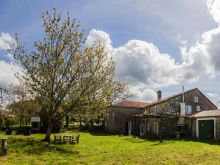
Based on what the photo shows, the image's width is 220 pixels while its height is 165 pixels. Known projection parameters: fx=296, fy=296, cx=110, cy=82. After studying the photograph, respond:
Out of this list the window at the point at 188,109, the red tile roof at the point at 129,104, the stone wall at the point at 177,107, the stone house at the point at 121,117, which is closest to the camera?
the stone wall at the point at 177,107

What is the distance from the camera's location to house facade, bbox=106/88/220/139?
125 feet

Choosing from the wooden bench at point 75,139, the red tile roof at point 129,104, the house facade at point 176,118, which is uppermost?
the red tile roof at point 129,104

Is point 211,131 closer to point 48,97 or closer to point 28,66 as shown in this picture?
point 48,97

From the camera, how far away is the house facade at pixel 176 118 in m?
38.1

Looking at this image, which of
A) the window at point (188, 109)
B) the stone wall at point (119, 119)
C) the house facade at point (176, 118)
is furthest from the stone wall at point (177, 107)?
the stone wall at point (119, 119)

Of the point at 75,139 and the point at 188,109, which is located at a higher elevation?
the point at 188,109

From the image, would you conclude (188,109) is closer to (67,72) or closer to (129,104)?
(129,104)

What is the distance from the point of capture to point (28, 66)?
25453 mm

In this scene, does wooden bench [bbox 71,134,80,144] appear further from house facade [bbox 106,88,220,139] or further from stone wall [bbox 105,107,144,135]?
stone wall [bbox 105,107,144,135]

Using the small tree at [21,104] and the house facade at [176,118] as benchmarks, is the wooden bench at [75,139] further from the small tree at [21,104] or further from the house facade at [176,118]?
the small tree at [21,104]

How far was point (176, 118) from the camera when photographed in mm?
42031

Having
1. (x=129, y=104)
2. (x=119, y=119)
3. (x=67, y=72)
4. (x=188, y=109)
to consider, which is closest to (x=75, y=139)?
(x=67, y=72)

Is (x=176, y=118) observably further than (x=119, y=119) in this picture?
No

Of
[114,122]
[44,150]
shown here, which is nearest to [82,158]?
[44,150]
